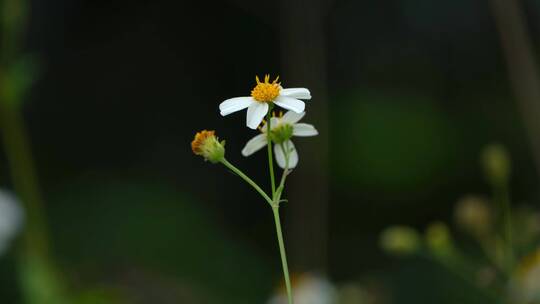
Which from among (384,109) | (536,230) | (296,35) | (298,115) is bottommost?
(536,230)

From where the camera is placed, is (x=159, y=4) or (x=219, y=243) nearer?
(x=219, y=243)

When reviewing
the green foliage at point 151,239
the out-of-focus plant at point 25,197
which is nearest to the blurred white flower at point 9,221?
the out-of-focus plant at point 25,197

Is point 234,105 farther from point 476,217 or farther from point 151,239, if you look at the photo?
point 151,239

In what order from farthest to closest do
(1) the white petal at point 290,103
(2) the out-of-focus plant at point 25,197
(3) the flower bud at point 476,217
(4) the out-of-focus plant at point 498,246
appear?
(2) the out-of-focus plant at point 25,197 → (3) the flower bud at point 476,217 → (4) the out-of-focus plant at point 498,246 → (1) the white petal at point 290,103

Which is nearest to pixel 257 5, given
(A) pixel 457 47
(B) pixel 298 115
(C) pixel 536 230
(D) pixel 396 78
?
(D) pixel 396 78

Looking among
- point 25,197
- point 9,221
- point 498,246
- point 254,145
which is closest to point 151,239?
point 9,221

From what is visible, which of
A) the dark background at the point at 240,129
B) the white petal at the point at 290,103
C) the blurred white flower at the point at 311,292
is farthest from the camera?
the dark background at the point at 240,129

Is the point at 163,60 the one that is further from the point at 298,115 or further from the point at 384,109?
the point at 298,115

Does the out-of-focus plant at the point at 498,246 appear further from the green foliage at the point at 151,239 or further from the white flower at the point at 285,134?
the green foliage at the point at 151,239
